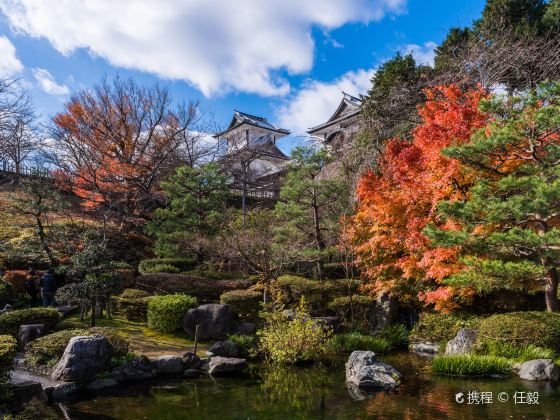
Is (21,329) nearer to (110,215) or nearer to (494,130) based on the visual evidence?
(494,130)

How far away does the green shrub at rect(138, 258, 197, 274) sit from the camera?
57.0 feet

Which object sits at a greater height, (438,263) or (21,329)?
(438,263)

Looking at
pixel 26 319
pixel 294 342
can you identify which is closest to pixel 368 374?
pixel 294 342

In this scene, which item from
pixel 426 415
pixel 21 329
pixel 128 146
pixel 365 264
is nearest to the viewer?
pixel 426 415

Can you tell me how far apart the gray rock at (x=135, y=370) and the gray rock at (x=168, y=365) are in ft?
0.43

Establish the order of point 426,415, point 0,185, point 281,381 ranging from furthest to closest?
point 0,185 < point 281,381 < point 426,415

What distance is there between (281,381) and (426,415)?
3.42 meters

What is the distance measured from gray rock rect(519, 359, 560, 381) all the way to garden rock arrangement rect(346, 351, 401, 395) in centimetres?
256

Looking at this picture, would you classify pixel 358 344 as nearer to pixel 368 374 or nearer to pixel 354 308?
pixel 354 308

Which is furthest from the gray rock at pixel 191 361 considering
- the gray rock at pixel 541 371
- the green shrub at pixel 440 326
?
the gray rock at pixel 541 371

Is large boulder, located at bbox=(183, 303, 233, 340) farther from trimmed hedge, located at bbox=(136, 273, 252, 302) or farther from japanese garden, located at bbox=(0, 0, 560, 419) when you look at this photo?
trimmed hedge, located at bbox=(136, 273, 252, 302)

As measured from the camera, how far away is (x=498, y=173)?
10.2m

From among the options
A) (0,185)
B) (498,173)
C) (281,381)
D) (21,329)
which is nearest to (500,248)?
(498,173)

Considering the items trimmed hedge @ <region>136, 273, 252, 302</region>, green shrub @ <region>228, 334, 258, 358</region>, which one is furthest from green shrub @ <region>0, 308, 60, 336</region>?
green shrub @ <region>228, 334, 258, 358</region>
